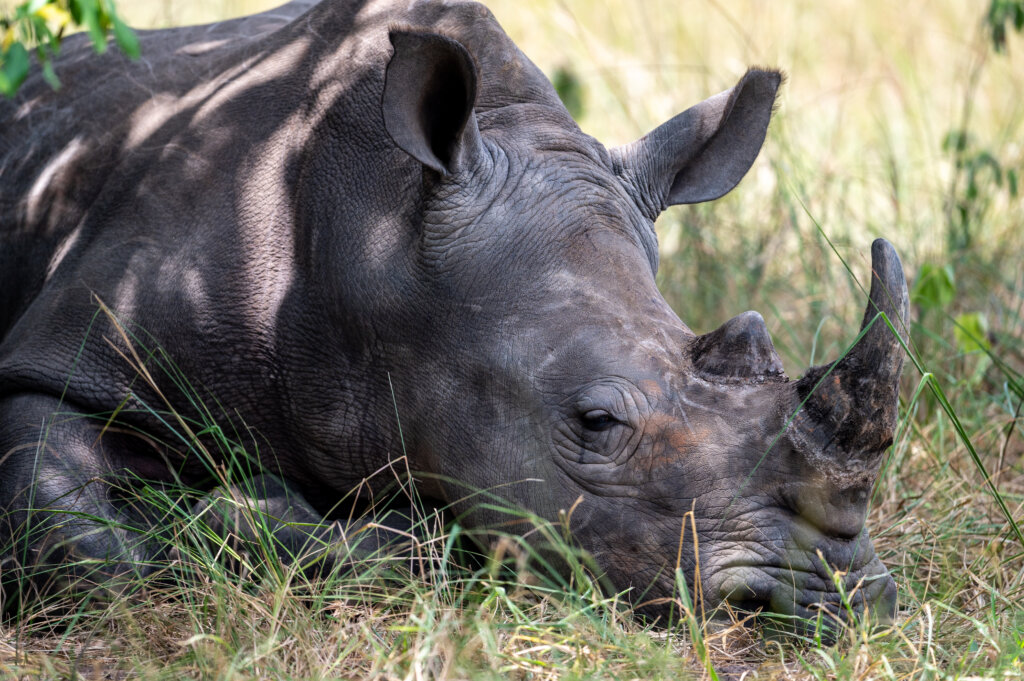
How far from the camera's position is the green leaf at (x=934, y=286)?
16.8ft

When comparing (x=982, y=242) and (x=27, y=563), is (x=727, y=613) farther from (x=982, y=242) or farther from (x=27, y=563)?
(x=982, y=242)

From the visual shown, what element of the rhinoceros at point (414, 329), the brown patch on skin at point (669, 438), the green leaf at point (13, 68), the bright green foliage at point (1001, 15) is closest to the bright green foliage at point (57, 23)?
the green leaf at point (13, 68)

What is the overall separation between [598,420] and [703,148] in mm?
1326

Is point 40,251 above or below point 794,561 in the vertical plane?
above

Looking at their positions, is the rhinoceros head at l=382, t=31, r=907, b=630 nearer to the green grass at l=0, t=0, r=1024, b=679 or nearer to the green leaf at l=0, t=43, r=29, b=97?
the green grass at l=0, t=0, r=1024, b=679

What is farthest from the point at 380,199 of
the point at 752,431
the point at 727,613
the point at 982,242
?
the point at 982,242

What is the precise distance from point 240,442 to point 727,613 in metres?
1.69

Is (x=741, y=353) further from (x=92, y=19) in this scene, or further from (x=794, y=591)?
(x=92, y=19)

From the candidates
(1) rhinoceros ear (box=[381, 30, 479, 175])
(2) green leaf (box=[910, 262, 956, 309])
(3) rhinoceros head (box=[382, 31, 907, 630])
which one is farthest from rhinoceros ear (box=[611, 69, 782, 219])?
(2) green leaf (box=[910, 262, 956, 309])

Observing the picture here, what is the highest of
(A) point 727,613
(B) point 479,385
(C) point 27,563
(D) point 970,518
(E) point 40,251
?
(E) point 40,251

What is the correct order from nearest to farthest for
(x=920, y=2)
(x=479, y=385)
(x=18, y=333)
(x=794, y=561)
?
(x=794, y=561) < (x=479, y=385) < (x=18, y=333) < (x=920, y=2)

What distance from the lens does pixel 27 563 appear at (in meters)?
3.59

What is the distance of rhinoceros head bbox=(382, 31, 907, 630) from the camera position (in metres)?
3.09

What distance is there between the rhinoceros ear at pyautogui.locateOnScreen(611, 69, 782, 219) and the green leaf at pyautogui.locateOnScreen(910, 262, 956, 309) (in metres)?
1.35
